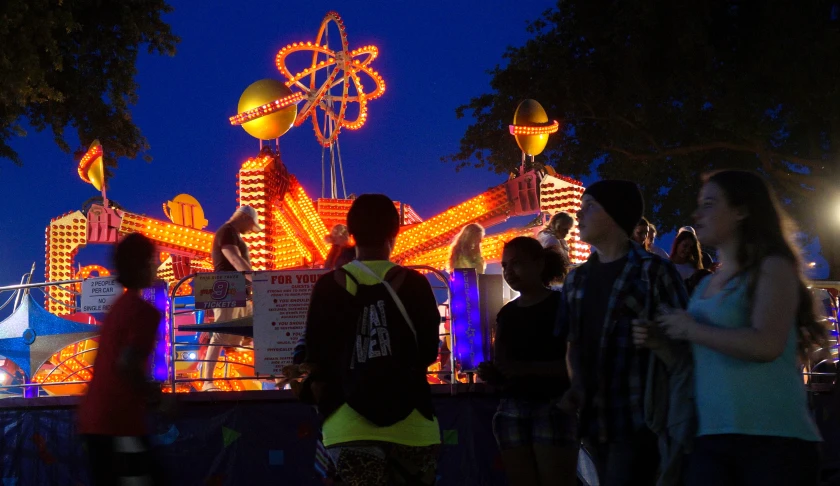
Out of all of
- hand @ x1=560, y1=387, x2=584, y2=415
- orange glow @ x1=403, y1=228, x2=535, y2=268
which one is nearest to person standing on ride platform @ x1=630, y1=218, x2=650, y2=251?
hand @ x1=560, y1=387, x2=584, y2=415

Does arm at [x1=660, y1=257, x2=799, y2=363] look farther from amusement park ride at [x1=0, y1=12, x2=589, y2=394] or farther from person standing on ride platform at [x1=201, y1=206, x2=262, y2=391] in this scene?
amusement park ride at [x1=0, y1=12, x2=589, y2=394]

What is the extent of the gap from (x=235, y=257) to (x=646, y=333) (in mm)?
7175

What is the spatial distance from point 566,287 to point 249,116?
449 inches

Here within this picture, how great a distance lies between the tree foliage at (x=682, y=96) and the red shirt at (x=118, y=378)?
19865 mm

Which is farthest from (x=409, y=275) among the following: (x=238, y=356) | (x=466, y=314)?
(x=238, y=356)

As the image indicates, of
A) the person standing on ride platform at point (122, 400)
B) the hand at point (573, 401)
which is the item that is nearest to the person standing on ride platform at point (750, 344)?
the hand at point (573, 401)

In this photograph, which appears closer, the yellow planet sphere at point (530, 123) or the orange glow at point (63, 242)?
the yellow planet sphere at point (530, 123)

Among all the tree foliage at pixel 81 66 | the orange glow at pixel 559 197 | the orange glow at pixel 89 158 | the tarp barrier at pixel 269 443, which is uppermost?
the tree foliage at pixel 81 66

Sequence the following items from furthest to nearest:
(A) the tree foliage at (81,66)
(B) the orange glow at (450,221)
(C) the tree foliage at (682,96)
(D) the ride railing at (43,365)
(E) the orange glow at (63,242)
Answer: (C) the tree foliage at (682,96), (E) the orange glow at (63,242), (B) the orange glow at (450,221), (A) the tree foliage at (81,66), (D) the ride railing at (43,365)

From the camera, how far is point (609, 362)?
13.5 feet

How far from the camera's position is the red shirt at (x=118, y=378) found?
4.68 metres

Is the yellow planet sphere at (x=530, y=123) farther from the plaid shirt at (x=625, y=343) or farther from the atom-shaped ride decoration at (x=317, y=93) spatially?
the plaid shirt at (x=625, y=343)

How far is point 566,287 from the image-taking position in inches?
176

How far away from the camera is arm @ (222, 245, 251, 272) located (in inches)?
388
